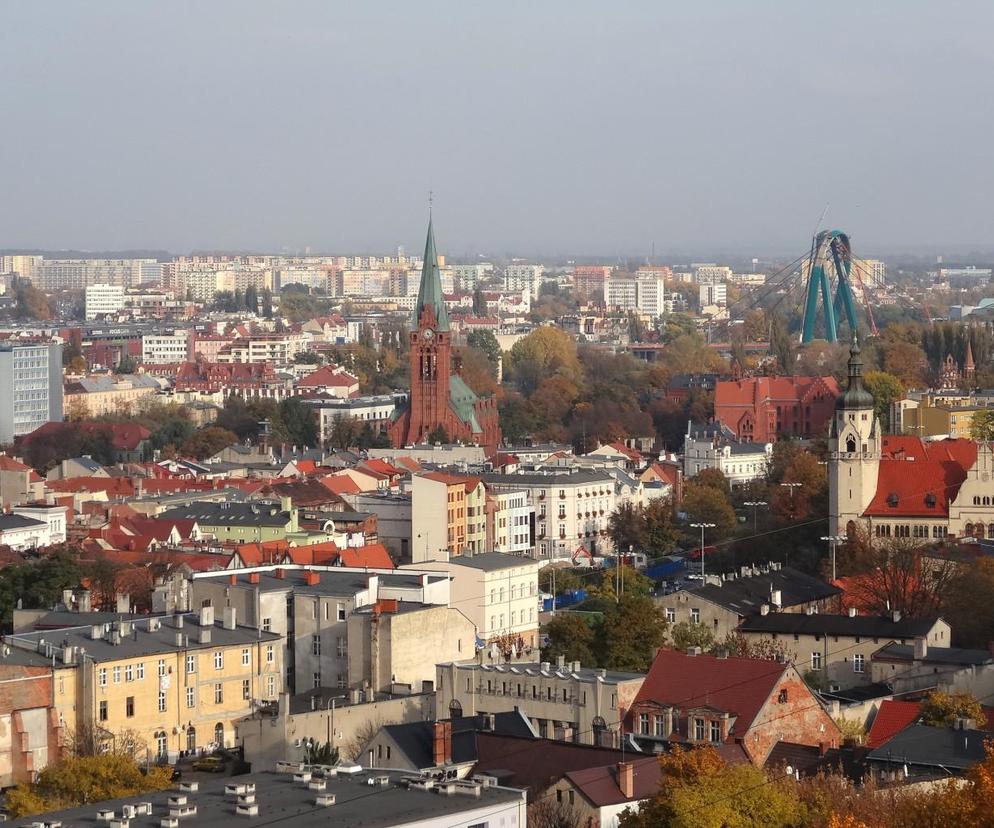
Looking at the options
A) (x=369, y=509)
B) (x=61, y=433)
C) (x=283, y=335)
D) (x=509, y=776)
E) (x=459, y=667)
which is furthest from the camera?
(x=283, y=335)

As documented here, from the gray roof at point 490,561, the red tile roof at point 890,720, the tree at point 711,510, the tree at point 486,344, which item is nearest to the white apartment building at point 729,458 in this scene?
the tree at point 711,510

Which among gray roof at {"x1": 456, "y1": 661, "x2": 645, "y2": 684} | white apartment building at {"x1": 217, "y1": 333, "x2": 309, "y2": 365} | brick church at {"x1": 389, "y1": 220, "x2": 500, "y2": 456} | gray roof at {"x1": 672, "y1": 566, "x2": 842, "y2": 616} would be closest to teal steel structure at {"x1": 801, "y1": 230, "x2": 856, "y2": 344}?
white apartment building at {"x1": 217, "y1": 333, "x2": 309, "y2": 365}

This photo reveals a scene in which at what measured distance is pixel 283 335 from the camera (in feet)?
461

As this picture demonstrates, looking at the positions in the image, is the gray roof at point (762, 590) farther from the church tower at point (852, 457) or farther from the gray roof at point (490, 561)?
the church tower at point (852, 457)

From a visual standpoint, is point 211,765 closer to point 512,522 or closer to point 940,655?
point 940,655

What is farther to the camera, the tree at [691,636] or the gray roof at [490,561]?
the gray roof at [490,561]

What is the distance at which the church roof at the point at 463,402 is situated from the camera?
78688 millimetres

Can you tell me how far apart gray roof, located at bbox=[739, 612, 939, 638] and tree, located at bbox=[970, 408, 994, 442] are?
29.3m

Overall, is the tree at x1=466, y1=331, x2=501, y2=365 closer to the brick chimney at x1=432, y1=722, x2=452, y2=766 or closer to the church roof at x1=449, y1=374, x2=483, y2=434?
the church roof at x1=449, y1=374, x2=483, y2=434

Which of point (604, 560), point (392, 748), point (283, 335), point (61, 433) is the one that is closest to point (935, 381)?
point (61, 433)

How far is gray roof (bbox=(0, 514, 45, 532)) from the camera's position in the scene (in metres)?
54.2

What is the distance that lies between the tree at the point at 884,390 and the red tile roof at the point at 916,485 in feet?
68.9

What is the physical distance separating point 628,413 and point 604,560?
28749mm

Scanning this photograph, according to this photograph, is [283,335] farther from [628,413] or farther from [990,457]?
[990,457]
